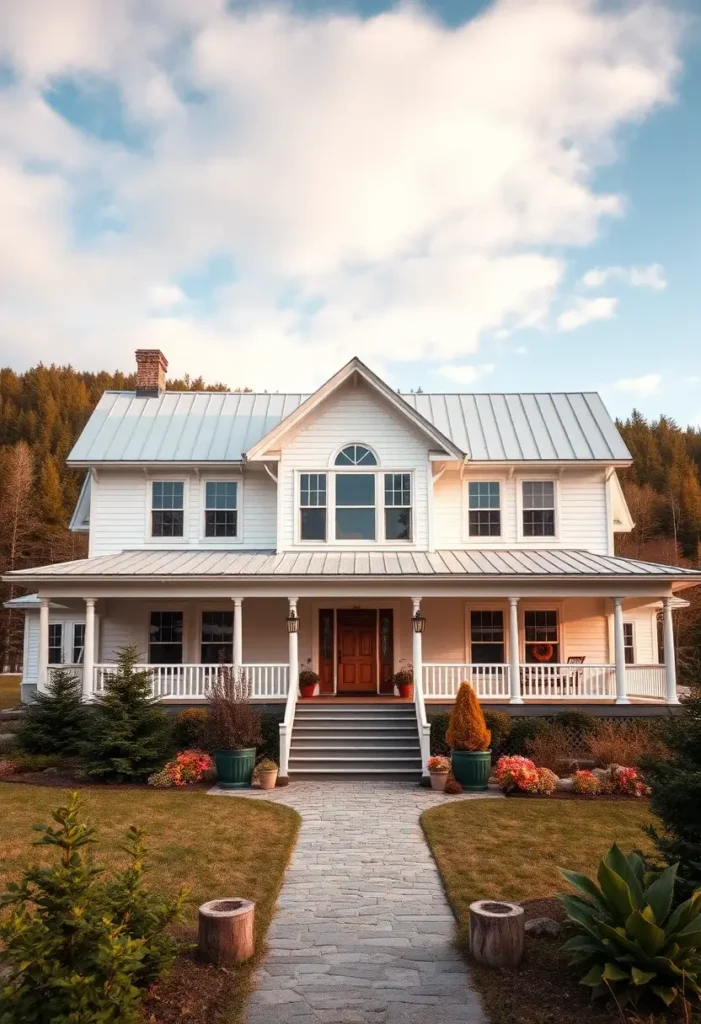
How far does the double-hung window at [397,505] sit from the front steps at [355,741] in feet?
14.4

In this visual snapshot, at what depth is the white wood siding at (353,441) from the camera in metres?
20.6

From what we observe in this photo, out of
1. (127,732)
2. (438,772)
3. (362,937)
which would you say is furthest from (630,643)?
(362,937)

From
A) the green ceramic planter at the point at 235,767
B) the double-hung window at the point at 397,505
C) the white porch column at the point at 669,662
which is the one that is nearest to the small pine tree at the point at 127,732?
the green ceramic planter at the point at 235,767

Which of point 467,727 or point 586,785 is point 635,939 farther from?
point 467,727

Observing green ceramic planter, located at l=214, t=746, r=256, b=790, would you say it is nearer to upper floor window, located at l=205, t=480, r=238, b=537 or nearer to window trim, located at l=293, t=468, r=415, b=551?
window trim, located at l=293, t=468, r=415, b=551

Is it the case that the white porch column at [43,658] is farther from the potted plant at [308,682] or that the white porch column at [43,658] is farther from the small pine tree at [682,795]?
the small pine tree at [682,795]

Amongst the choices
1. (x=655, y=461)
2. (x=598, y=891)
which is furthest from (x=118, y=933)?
(x=655, y=461)

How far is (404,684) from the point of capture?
20203 millimetres

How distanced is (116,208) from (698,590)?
35.7m

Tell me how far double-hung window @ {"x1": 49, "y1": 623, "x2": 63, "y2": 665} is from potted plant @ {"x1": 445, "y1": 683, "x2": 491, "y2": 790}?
46.0ft

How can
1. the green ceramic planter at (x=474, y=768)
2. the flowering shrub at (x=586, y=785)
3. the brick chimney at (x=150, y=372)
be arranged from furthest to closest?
1. the brick chimney at (x=150, y=372)
2. the green ceramic planter at (x=474, y=768)
3. the flowering shrub at (x=586, y=785)

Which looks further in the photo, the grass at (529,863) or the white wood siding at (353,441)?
the white wood siding at (353,441)

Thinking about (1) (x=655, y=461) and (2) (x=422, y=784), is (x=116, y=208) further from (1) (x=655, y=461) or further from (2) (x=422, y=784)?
(1) (x=655, y=461)

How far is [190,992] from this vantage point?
6105 mm
